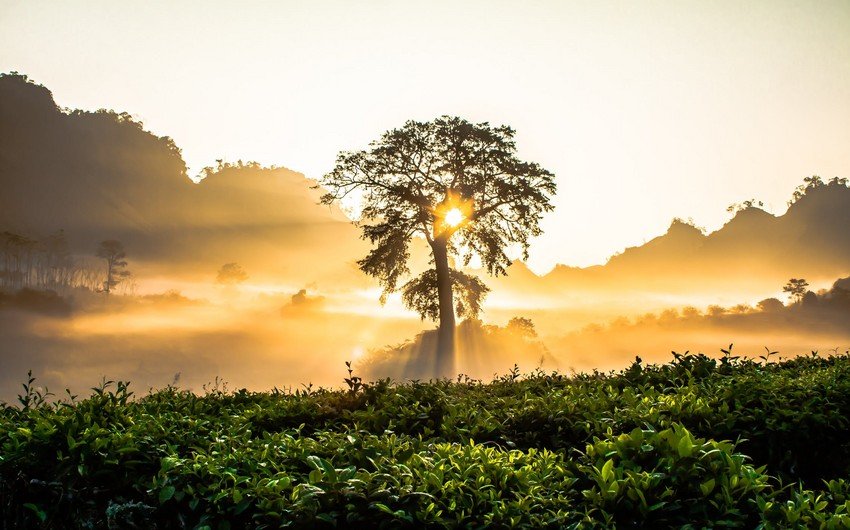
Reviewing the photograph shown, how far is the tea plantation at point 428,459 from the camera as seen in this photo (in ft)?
12.1

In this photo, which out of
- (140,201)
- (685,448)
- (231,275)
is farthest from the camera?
(140,201)

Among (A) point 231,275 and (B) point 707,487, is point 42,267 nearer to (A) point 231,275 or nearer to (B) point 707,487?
(A) point 231,275

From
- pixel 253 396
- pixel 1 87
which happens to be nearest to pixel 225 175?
pixel 1 87

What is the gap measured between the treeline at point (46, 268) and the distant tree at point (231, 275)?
23.4m

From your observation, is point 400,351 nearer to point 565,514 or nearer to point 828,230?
point 565,514

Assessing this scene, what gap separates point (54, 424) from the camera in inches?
212

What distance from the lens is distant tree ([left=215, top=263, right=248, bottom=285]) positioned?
103 meters

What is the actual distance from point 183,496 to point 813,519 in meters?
3.60

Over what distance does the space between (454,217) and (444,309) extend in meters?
4.24

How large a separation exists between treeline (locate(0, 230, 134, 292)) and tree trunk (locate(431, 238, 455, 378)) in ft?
171

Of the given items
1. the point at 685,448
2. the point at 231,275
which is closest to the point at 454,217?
the point at 685,448

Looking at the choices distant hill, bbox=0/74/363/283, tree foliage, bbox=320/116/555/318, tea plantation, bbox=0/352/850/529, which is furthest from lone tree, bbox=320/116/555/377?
distant hill, bbox=0/74/363/283

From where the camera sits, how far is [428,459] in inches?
167

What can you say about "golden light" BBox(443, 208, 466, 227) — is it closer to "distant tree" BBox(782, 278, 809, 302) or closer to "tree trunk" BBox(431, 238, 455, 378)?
"tree trunk" BBox(431, 238, 455, 378)
